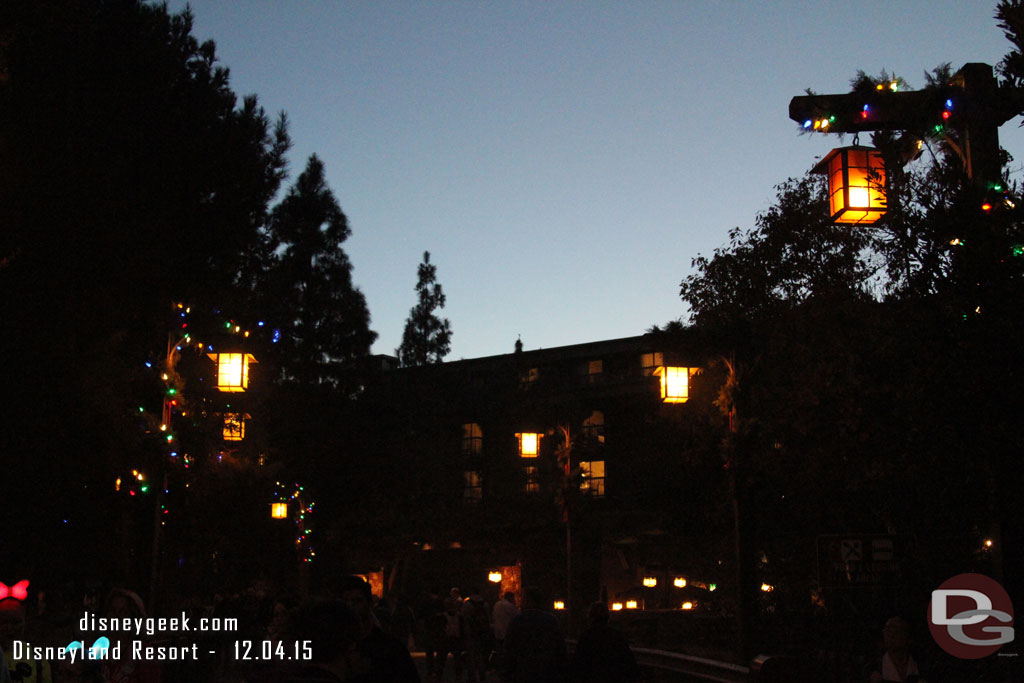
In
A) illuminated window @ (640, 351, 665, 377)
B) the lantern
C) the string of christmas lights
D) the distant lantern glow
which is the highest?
illuminated window @ (640, 351, 665, 377)

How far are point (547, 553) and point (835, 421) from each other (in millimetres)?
31411

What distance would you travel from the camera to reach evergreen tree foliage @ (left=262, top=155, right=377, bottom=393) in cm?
4669

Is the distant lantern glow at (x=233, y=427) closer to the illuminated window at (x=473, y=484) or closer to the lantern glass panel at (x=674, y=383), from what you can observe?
the lantern glass panel at (x=674, y=383)

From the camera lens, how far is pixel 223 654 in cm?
2130

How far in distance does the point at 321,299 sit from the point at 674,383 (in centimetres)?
3058

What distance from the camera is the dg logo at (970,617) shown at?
8488mm

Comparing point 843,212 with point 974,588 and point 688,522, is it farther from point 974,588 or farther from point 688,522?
point 688,522

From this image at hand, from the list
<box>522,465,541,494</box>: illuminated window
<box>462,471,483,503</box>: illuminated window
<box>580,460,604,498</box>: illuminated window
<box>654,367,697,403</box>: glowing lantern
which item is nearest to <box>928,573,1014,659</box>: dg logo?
<box>654,367,697,403</box>: glowing lantern

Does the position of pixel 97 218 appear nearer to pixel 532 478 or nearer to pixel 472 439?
pixel 532 478

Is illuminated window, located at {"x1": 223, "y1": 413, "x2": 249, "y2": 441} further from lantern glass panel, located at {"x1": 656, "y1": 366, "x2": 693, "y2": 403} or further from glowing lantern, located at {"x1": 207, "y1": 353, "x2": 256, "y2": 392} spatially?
lantern glass panel, located at {"x1": 656, "y1": 366, "x2": 693, "y2": 403}

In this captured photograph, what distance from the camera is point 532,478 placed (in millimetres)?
44875

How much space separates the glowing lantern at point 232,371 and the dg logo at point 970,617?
1269 cm

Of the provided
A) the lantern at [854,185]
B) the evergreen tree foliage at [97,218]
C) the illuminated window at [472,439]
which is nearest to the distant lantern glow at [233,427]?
the evergreen tree foliage at [97,218]

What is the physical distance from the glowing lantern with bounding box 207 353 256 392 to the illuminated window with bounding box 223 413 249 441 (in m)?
4.92
